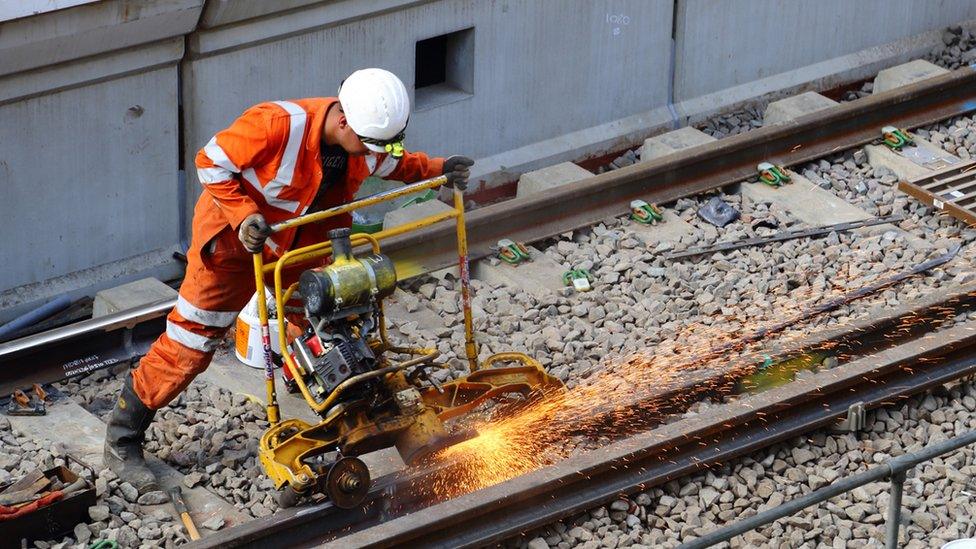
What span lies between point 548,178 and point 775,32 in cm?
230

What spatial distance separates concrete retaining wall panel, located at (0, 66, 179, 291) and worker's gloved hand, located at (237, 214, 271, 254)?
7.42 feet

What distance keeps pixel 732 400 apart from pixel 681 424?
0.55 meters

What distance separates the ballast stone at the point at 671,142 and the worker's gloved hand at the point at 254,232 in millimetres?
4042

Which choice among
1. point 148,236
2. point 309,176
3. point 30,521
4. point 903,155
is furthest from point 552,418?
point 903,155

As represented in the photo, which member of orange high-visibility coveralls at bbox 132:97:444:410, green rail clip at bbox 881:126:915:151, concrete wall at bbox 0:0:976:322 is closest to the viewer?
orange high-visibility coveralls at bbox 132:97:444:410

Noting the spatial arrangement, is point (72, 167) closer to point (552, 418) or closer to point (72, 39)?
point (72, 39)

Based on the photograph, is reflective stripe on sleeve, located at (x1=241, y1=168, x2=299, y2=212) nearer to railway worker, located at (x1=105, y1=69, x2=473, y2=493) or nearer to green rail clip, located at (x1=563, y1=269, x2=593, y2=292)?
railway worker, located at (x1=105, y1=69, x2=473, y2=493)

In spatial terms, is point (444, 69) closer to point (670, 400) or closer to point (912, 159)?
point (912, 159)

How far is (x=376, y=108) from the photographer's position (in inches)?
236

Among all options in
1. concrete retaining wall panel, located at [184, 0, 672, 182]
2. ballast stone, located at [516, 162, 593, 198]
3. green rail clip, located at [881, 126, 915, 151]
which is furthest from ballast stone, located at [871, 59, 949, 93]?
ballast stone, located at [516, 162, 593, 198]

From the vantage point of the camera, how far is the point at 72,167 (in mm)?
7898

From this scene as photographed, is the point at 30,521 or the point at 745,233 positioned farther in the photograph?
the point at 745,233

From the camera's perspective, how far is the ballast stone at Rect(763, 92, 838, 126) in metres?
10.0

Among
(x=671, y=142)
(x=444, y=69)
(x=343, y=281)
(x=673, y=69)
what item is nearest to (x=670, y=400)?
(x=343, y=281)
